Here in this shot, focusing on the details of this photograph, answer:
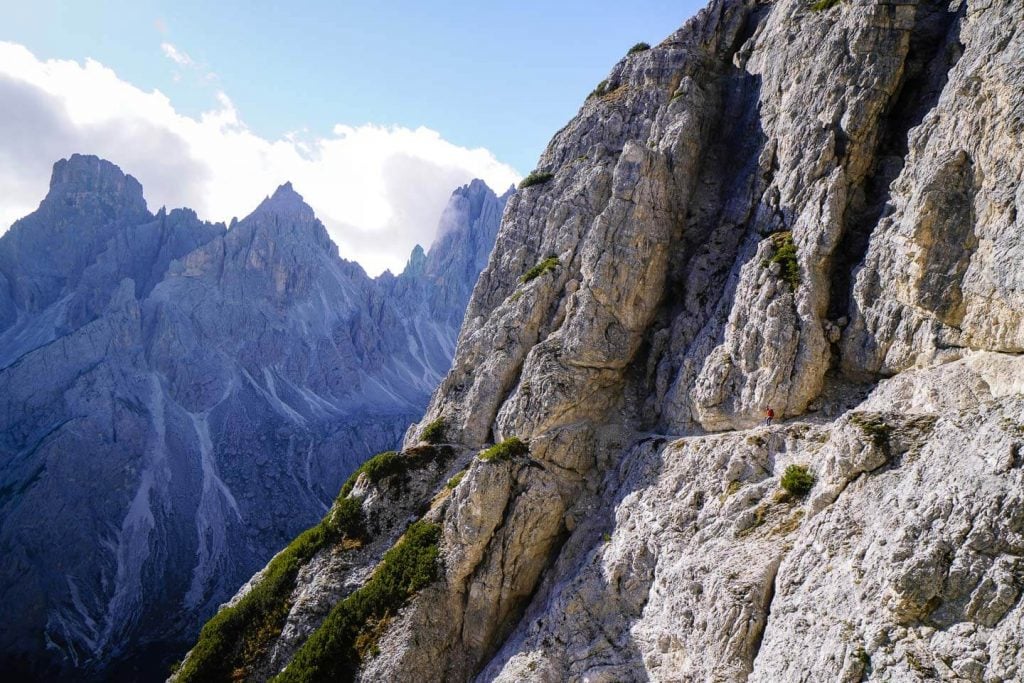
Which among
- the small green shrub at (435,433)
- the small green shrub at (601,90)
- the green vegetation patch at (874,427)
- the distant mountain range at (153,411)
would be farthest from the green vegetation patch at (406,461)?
the distant mountain range at (153,411)

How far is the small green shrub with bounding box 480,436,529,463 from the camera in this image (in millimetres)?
30292

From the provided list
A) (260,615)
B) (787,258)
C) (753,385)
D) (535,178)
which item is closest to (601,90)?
(535,178)

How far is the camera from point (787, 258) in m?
26.9

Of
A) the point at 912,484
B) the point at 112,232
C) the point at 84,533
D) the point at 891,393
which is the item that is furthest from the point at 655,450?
the point at 112,232

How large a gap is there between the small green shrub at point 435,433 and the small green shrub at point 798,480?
864 inches

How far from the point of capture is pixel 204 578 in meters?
99.2

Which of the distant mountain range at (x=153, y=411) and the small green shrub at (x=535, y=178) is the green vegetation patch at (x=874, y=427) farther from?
the distant mountain range at (x=153, y=411)

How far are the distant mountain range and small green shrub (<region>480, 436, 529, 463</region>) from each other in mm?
76425

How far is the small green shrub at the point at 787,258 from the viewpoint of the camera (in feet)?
85.9

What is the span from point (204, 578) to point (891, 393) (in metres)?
109

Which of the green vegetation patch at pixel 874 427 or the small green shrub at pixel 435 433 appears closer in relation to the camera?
the green vegetation patch at pixel 874 427

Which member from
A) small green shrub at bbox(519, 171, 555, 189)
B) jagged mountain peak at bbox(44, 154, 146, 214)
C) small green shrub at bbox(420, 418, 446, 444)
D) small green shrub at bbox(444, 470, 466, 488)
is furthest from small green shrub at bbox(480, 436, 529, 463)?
jagged mountain peak at bbox(44, 154, 146, 214)

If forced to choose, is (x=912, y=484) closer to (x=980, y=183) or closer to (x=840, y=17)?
(x=980, y=183)

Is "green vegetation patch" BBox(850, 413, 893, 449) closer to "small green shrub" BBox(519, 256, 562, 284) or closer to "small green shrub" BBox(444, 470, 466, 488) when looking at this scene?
"small green shrub" BBox(444, 470, 466, 488)
